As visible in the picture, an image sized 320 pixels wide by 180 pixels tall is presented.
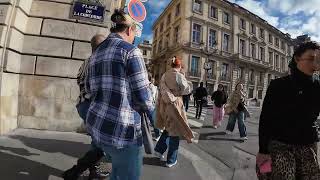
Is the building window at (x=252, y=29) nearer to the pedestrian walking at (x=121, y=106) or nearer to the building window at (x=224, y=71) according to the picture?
the building window at (x=224, y=71)

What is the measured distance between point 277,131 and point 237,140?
5.87 meters

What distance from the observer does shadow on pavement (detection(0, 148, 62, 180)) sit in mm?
3701

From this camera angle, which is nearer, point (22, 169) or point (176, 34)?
point (22, 169)

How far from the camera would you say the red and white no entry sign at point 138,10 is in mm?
7012

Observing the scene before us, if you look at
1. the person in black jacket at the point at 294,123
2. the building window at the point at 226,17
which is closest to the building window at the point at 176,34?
the building window at the point at 226,17

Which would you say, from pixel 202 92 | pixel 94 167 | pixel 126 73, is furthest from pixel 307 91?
pixel 202 92

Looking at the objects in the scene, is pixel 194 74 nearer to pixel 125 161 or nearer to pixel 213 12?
pixel 213 12

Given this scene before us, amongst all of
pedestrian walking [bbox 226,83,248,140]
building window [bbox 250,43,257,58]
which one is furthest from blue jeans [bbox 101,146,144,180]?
building window [bbox 250,43,257,58]

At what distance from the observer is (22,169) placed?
395 centimetres

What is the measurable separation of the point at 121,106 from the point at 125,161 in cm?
37

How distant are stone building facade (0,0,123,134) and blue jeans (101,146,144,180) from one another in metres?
4.59

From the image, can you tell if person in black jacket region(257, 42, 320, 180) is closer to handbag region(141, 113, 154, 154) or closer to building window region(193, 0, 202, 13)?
handbag region(141, 113, 154, 154)

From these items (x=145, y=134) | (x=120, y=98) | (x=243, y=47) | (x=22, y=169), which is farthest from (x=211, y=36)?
(x=120, y=98)

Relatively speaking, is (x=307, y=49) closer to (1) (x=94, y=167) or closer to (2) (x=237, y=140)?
(1) (x=94, y=167)
